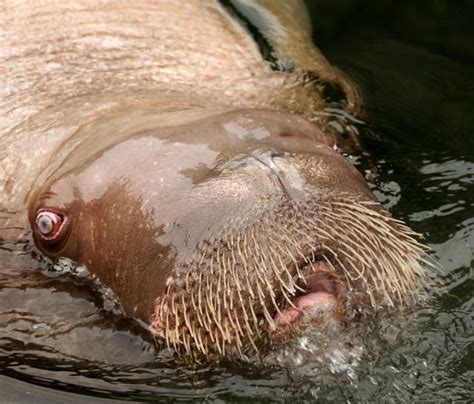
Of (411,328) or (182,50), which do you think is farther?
(182,50)

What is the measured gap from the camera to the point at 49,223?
4.82 m

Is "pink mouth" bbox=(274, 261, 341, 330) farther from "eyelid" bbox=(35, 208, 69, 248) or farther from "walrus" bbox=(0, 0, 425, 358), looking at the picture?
"eyelid" bbox=(35, 208, 69, 248)

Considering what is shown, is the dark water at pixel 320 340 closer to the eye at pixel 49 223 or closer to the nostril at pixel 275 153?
the eye at pixel 49 223

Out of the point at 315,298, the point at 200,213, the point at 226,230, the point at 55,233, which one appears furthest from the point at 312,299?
the point at 55,233

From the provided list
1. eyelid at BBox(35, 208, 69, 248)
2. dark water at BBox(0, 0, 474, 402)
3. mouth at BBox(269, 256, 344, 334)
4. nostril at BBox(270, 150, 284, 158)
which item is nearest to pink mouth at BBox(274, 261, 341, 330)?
mouth at BBox(269, 256, 344, 334)

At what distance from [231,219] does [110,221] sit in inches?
30.1

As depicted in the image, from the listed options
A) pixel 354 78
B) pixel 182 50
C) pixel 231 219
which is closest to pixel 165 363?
pixel 231 219

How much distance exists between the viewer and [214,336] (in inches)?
168

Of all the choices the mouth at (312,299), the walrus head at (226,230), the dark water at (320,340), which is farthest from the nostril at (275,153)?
the dark water at (320,340)

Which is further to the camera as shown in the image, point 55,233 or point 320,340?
point 55,233

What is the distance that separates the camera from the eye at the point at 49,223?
15.8 feet

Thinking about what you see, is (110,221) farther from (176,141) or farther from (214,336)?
(214,336)

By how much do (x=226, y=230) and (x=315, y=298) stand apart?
544 mm

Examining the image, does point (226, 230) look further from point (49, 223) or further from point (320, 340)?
point (49, 223)
